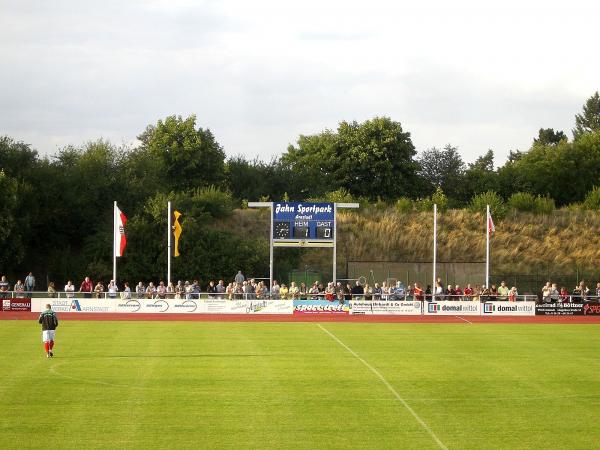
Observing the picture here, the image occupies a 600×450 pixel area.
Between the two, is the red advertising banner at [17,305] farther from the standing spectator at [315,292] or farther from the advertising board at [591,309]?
the advertising board at [591,309]

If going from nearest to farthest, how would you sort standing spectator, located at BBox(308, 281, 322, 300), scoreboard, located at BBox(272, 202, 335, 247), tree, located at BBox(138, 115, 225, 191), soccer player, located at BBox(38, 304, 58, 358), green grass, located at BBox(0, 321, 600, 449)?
green grass, located at BBox(0, 321, 600, 449) < soccer player, located at BBox(38, 304, 58, 358) < standing spectator, located at BBox(308, 281, 322, 300) < scoreboard, located at BBox(272, 202, 335, 247) < tree, located at BBox(138, 115, 225, 191)

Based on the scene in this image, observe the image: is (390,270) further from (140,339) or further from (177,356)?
(177,356)

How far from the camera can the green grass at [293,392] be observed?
50.2 ft

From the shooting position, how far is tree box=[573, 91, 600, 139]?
130 m

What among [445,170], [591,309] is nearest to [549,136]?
[445,170]

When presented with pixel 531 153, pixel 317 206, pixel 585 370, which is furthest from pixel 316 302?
pixel 531 153

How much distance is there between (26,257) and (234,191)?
2407 centimetres

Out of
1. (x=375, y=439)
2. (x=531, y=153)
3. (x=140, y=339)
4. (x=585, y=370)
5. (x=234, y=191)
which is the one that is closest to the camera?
(x=375, y=439)

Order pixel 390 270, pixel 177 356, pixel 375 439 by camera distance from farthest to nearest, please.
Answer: pixel 390 270 → pixel 177 356 → pixel 375 439

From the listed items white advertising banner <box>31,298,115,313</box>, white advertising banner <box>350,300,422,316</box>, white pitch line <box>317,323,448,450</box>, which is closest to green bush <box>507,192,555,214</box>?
white advertising banner <box>350,300,422,316</box>

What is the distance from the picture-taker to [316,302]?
45.6 m

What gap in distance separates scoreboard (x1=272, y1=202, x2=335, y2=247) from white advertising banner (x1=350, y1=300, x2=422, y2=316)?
4.63 metres

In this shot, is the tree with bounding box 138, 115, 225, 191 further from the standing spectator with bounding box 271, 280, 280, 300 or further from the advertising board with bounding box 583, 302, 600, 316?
the advertising board with bounding box 583, 302, 600, 316

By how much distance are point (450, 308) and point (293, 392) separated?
89.4ft
